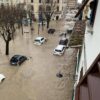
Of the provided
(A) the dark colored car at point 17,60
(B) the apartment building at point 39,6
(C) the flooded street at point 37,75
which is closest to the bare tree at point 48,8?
(B) the apartment building at point 39,6

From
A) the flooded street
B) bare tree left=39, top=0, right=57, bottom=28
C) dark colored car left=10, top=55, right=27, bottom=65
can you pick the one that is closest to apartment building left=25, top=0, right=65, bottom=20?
bare tree left=39, top=0, right=57, bottom=28

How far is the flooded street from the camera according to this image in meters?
15.5

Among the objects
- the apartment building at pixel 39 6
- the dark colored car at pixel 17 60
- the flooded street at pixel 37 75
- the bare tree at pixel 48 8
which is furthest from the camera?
the apartment building at pixel 39 6

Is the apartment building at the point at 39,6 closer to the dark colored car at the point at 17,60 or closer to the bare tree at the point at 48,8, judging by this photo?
the bare tree at the point at 48,8

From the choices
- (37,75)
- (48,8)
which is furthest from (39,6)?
(37,75)

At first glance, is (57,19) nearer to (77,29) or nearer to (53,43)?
(53,43)

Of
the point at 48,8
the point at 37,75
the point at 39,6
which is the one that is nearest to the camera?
the point at 37,75

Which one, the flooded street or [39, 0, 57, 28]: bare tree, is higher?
[39, 0, 57, 28]: bare tree

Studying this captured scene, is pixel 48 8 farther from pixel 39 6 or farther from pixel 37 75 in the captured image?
pixel 37 75

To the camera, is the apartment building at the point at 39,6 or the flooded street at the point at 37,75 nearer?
the flooded street at the point at 37,75

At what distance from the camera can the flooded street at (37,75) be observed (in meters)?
15.5

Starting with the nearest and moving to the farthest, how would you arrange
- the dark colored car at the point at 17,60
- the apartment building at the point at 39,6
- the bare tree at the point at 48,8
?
the dark colored car at the point at 17,60 < the bare tree at the point at 48,8 < the apartment building at the point at 39,6

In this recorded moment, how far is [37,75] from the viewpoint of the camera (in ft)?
61.2

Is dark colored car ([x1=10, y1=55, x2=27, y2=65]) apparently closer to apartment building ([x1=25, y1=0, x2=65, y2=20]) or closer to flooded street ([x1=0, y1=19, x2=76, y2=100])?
flooded street ([x1=0, y1=19, x2=76, y2=100])
